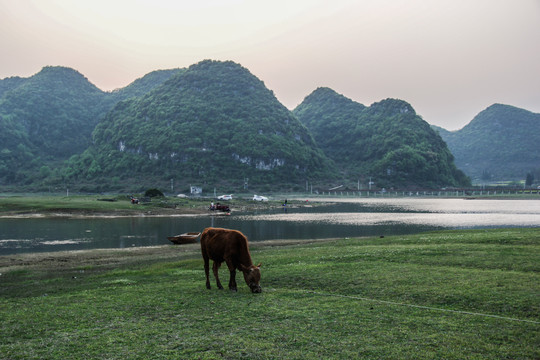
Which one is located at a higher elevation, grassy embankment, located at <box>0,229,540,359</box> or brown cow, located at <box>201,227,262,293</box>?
brown cow, located at <box>201,227,262,293</box>

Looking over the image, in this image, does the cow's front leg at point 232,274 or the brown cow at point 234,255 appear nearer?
the brown cow at point 234,255

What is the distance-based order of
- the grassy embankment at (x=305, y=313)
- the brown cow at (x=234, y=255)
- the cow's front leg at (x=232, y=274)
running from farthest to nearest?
the cow's front leg at (x=232, y=274), the brown cow at (x=234, y=255), the grassy embankment at (x=305, y=313)

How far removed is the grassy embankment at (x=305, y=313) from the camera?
9828 millimetres

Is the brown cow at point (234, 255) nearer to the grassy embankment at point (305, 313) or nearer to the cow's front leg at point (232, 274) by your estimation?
the cow's front leg at point (232, 274)

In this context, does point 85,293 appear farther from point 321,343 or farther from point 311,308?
point 321,343

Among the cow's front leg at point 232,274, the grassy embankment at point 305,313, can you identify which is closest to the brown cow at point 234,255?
the cow's front leg at point 232,274

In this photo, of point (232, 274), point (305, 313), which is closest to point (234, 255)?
point (232, 274)

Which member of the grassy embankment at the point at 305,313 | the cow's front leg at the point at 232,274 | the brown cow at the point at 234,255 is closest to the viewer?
the grassy embankment at the point at 305,313

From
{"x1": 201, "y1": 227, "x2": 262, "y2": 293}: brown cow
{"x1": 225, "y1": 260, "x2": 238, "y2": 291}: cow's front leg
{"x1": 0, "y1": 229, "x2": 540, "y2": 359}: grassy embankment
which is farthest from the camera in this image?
{"x1": 225, "y1": 260, "x2": 238, "y2": 291}: cow's front leg

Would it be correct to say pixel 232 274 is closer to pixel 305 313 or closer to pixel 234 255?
pixel 234 255

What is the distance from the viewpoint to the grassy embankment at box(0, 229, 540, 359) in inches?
387

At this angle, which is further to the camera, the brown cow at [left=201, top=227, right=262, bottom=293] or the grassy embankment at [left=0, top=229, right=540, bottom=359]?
the brown cow at [left=201, top=227, right=262, bottom=293]

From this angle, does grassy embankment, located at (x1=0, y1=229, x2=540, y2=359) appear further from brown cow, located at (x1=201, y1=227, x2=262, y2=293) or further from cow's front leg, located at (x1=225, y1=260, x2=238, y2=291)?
brown cow, located at (x1=201, y1=227, x2=262, y2=293)

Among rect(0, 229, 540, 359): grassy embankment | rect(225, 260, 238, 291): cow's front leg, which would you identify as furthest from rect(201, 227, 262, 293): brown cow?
rect(0, 229, 540, 359): grassy embankment
